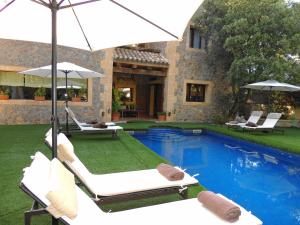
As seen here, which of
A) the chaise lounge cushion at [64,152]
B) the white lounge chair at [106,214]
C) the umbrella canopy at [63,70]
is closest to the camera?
the white lounge chair at [106,214]

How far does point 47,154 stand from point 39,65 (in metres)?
6.96

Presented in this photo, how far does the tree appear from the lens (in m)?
12.9

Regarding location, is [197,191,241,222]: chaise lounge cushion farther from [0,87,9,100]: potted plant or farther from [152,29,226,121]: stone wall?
[152,29,226,121]: stone wall

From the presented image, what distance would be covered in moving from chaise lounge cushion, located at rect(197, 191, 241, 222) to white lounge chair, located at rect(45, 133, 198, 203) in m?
0.83

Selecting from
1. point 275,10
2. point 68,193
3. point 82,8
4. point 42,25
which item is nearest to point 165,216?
point 68,193

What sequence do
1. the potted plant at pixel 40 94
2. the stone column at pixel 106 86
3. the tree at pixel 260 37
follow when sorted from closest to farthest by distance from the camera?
the potted plant at pixel 40 94 < the tree at pixel 260 37 < the stone column at pixel 106 86

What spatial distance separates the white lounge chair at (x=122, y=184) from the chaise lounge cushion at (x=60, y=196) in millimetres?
1062

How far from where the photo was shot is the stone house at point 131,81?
12.2 m

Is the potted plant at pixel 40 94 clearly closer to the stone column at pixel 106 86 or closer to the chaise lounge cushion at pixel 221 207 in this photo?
the stone column at pixel 106 86

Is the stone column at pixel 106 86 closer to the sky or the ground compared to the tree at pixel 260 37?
closer to the ground

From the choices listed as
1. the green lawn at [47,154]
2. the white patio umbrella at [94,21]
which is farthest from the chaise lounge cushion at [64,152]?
the green lawn at [47,154]

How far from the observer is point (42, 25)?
3.83 meters

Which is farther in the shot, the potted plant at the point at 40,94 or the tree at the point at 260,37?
the tree at the point at 260,37

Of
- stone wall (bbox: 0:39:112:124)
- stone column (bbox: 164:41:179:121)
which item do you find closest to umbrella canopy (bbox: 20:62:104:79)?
stone wall (bbox: 0:39:112:124)
